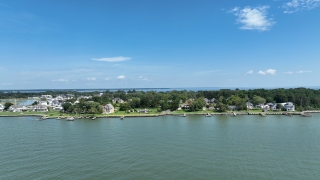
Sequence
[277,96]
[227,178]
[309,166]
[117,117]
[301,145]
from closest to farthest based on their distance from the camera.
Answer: [227,178] → [309,166] → [301,145] → [117,117] → [277,96]

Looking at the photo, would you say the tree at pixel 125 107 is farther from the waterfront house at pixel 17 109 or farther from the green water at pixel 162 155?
the waterfront house at pixel 17 109

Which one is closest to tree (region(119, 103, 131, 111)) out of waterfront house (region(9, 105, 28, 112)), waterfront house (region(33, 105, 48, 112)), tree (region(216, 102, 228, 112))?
waterfront house (region(33, 105, 48, 112))

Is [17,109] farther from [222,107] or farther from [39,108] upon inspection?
[222,107]

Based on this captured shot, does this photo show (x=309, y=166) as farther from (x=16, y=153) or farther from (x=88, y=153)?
(x=16, y=153)

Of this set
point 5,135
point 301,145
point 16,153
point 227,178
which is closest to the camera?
point 227,178

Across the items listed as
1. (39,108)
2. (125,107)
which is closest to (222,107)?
(125,107)

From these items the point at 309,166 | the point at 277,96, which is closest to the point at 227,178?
the point at 309,166

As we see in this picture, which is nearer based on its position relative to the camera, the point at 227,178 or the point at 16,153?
the point at 227,178

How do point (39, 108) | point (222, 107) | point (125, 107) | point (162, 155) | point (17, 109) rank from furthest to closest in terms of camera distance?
point (39, 108) < point (17, 109) < point (125, 107) < point (222, 107) < point (162, 155)
